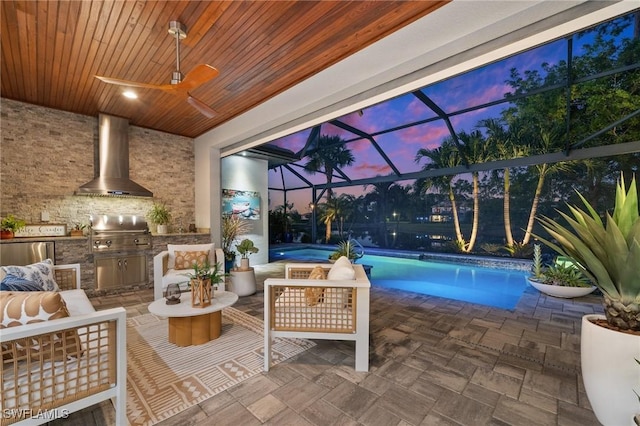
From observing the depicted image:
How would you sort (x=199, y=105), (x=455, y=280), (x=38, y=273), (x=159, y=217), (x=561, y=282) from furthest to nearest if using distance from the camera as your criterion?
(x=455, y=280), (x=159, y=217), (x=561, y=282), (x=199, y=105), (x=38, y=273)

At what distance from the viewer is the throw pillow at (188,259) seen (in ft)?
13.8

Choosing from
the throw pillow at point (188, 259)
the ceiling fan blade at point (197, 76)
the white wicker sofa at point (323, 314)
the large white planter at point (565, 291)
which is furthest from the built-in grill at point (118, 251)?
the large white planter at point (565, 291)

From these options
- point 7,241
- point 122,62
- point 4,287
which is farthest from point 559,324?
point 7,241

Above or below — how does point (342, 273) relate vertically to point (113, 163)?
below

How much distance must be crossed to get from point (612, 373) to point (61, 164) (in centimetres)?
731

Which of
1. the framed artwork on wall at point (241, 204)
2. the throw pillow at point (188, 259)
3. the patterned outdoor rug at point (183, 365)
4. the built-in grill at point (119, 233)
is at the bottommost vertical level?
the patterned outdoor rug at point (183, 365)

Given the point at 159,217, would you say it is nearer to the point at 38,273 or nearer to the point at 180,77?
the point at 38,273

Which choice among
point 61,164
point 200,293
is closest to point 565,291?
point 200,293

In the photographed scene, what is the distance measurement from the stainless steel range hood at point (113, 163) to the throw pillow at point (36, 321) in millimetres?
4022

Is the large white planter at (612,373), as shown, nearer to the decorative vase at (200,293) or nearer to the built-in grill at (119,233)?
the decorative vase at (200,293)

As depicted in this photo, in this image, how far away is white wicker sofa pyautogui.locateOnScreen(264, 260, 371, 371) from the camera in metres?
2.24

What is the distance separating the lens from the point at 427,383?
208cm

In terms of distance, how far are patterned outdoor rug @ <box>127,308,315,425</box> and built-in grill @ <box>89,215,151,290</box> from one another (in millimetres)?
1835

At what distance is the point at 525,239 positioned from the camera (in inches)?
284
